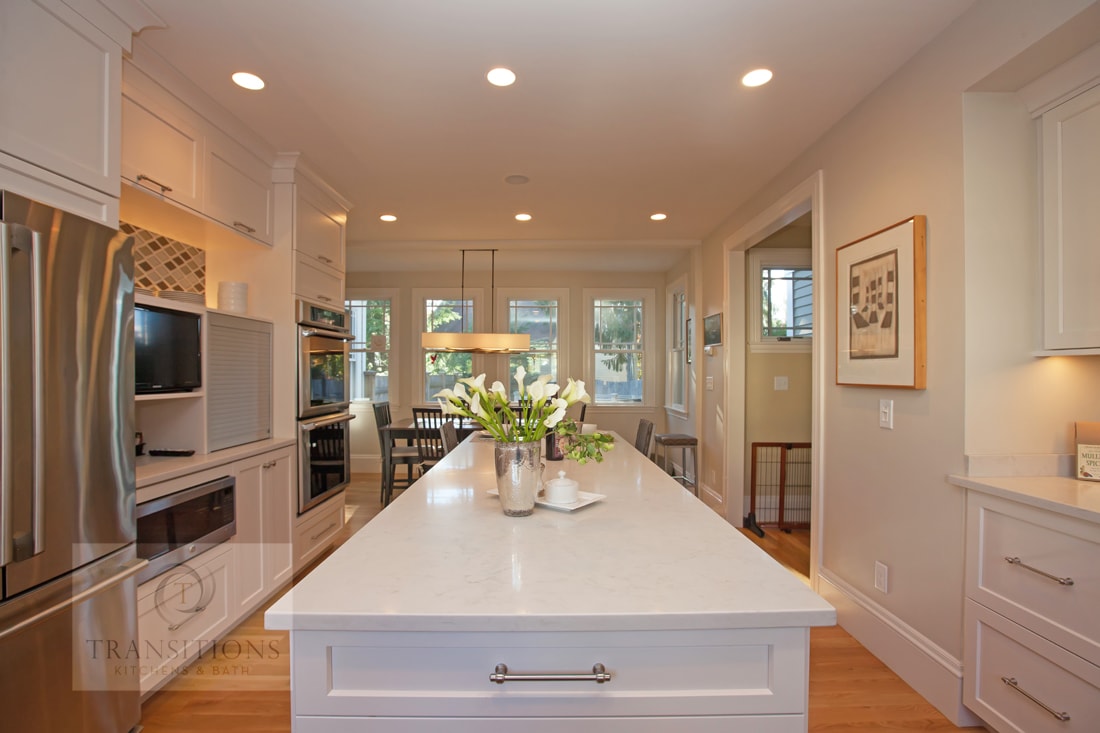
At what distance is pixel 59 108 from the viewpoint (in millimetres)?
1511

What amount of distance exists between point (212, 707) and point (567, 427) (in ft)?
5.65

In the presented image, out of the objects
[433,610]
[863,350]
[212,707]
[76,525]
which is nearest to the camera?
[433,610]

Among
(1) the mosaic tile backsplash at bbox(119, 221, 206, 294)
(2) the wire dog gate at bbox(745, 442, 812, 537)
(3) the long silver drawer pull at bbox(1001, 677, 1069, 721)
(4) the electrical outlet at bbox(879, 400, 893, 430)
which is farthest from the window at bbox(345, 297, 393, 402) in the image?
(3) the long silver drawer pull at bbox(1001, 677, 1069, 721)

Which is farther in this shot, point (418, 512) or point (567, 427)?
→ point (567, 427)

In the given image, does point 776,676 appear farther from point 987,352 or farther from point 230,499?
point 230,499

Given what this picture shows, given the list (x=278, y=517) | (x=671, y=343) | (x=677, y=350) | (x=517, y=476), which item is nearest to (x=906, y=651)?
(x=517, y=476)

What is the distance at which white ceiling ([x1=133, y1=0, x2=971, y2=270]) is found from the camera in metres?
1.77

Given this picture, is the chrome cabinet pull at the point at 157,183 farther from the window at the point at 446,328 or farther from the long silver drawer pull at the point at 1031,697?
the window at the point at 446,328

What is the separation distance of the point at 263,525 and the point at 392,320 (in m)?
4.15

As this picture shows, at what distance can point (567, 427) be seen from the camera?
5.66 ft

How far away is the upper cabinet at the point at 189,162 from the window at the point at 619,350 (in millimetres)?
4344

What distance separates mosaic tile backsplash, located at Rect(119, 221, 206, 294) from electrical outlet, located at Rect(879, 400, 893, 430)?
309cm

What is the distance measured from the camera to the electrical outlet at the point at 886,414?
215cm

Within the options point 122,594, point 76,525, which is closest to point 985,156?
point 76,525
